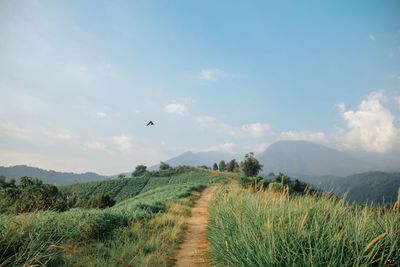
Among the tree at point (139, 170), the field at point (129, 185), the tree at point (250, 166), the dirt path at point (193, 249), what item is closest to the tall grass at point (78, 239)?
the dirt path at point (193, 249)

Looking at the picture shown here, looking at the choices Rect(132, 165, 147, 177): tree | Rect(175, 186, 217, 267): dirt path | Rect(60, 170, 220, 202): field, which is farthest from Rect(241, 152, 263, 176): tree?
Rect(175, 186, 217, 267): dirt path

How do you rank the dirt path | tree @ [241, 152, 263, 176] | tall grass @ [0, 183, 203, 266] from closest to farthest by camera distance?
tall grass @ [0, 183, 203, 266]
the dirt path
tree @ [241, 152, 263, 176]

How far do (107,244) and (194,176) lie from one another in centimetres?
6602

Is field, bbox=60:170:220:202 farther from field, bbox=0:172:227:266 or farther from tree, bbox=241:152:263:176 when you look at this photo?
field, bbox=0:172:227:266

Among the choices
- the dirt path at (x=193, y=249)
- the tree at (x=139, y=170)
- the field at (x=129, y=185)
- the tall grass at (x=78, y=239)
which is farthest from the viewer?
the tree at (x=139, y=170)

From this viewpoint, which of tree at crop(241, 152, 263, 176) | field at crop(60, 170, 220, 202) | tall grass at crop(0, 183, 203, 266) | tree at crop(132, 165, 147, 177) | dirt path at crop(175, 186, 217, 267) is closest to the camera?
tall grass at crop(0, 183, 203, 266)

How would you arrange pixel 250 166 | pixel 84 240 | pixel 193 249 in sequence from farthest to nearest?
pixel 250 166, pixel 193 249, pixel 84 240

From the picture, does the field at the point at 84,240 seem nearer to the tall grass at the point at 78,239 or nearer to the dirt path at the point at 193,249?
the tall grass at the point at 78,239

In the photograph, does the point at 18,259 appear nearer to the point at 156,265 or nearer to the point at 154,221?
the point at 156,265

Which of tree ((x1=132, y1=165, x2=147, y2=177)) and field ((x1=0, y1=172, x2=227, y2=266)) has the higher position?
tree ((x1=132, y1=165, x2=147, y2=177))

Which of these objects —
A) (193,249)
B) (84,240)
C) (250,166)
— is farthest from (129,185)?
(193,249)

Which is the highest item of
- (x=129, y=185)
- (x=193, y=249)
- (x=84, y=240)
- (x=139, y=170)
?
(x=139, y=170)

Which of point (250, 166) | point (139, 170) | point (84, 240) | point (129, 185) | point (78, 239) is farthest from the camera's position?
point (139, 170)

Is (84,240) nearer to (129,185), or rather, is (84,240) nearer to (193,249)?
(193,249)
